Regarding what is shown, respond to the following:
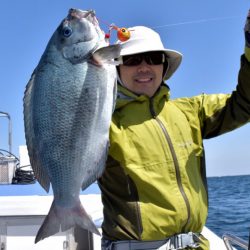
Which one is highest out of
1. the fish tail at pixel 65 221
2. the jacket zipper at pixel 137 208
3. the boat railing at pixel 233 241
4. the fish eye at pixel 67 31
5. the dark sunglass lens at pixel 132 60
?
the fish eye at pixel 67 31

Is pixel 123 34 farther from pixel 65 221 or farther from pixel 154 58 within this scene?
pixel 65 221

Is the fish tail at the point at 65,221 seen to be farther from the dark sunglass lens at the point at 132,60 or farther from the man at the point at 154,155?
the dark sunglass lens at the point at 132,60

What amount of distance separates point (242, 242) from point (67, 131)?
2164 millimetres

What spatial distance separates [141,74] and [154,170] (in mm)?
606

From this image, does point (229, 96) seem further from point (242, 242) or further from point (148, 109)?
point (242, 242)

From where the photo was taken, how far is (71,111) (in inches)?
85.2

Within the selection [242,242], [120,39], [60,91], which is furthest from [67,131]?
[242,242]

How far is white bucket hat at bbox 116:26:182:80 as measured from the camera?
2885mm

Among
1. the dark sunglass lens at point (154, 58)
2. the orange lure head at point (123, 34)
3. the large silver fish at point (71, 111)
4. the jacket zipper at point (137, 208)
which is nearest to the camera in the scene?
the large silver fish at point (71, 111)

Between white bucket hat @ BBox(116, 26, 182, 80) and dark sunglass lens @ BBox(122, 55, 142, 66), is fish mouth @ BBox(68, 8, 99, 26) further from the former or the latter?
dark sunglass lens @ BBox(122, 55, 142, 66)

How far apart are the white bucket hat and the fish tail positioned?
3.35ft

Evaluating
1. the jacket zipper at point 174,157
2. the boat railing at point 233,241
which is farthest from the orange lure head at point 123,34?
the boat railing at point 233,241

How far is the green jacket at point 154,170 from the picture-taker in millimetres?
2709

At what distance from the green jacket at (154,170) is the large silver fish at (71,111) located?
55cm
